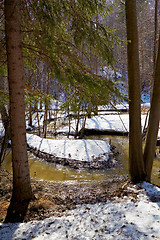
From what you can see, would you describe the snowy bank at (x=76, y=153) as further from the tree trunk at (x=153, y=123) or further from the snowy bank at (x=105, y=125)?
the snowy bank at (x=105, y=125)

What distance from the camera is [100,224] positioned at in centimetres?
306

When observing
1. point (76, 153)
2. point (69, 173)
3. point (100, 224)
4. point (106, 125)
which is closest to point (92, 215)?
point (100, 224)

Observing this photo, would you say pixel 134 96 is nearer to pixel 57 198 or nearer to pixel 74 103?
pixel 74 103

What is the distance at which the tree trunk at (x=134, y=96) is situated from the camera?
4293 millimetres

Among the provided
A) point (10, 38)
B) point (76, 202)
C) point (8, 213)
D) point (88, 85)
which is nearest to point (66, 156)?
point (76, 202)

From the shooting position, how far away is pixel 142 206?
3.52m

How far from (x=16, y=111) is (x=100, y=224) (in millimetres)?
2699

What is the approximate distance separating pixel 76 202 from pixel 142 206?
1565mm

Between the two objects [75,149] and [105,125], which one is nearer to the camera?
[75,149]

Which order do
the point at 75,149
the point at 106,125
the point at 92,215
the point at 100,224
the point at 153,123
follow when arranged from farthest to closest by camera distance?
the point at 106,125 < the point at 75,149 < the point at 153,123 < the point at 92,215 < the point at 100,224

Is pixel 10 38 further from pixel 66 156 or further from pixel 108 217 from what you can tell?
pixel 66 156

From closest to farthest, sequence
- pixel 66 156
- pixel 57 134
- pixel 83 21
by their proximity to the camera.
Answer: pixel 83 21
pixel 66 156
pixel 57 134

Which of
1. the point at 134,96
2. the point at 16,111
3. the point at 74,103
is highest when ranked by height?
the point at 134,96

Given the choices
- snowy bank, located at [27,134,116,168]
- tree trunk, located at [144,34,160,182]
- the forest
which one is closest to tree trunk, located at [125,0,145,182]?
the forest
